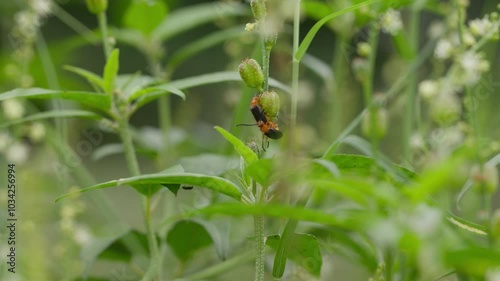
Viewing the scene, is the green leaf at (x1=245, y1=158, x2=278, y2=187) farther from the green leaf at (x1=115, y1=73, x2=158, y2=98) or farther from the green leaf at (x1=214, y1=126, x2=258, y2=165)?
the green leaf at (x1=115, y1=73, x2=158, y2=98)

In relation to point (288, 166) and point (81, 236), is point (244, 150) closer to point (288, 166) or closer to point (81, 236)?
point (288, 166)

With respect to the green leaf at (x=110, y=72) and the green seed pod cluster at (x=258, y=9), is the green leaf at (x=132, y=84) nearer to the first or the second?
the green leaf at (x=110, y=72)

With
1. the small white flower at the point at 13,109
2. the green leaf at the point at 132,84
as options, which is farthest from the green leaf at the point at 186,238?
the small white flower at the point at 13,109

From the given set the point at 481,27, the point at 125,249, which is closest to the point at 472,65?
the point at 481,27

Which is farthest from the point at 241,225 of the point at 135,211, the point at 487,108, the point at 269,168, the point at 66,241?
the point at 135,211

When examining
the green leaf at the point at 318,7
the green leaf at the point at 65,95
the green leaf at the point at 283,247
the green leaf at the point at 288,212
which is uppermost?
the green leaf at the point at 318,7

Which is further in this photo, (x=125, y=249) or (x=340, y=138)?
(x=125, y=249)

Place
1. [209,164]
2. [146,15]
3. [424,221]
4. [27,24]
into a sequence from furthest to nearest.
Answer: [146,15] → [27,24] → [209,164] → [424,221]

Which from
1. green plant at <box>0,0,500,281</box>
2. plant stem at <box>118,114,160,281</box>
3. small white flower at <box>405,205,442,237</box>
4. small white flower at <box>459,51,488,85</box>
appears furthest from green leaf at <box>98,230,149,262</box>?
small white flower at <box>405,205,442,237</box>
